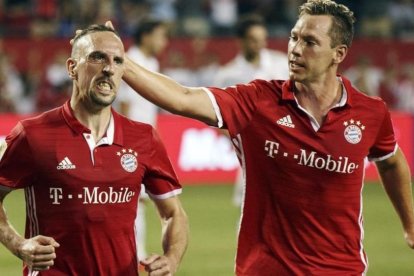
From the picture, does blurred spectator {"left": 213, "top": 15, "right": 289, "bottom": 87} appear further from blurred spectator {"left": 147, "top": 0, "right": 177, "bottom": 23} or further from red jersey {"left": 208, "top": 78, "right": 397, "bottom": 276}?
blurred spectator {"left": 147, "top": 0, "right": 177, "bottom": 23}

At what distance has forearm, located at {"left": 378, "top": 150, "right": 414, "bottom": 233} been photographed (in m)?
6.33

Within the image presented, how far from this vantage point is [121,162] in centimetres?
567

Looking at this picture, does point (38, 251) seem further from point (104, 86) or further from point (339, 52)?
point (339, 52)

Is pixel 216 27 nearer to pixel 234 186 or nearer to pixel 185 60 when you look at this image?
pixel 185 60

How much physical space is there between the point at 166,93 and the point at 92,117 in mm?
476

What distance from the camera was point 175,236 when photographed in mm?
5820

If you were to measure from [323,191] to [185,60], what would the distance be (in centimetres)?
1502

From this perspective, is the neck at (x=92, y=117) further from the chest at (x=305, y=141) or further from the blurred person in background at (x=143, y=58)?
the blurred person in background at (x=143, y=58)

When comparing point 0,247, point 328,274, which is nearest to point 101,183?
point 328,274

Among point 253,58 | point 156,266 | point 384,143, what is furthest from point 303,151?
point 253,58

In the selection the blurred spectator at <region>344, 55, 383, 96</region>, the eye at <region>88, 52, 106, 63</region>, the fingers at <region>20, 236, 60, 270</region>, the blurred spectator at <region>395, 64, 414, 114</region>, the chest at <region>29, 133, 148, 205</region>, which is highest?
the eye at <region>88, 52, 106, 63</region>

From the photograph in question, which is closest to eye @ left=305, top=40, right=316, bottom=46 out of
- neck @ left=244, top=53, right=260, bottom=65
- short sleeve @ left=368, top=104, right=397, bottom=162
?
short sleeve @ left=368, top=104, right=397, bottom=162

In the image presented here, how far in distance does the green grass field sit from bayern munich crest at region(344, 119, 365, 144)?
5001 millimetres

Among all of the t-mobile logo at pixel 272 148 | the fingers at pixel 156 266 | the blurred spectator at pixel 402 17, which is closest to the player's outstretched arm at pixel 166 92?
the t-mobile logo at pixel 272 148
